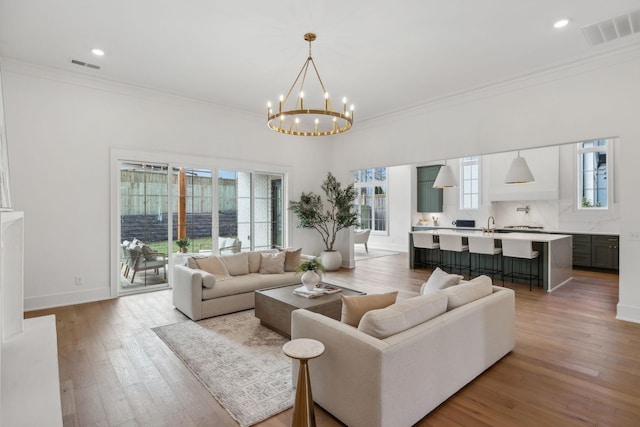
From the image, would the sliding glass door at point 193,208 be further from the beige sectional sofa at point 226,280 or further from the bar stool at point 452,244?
the bar stool at point 452,244

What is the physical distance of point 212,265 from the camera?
4.73 m

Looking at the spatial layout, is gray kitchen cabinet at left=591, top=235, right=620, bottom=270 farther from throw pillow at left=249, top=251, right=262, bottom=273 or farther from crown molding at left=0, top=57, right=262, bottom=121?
crown molding at left=0, top=57, right=262, bottom=121

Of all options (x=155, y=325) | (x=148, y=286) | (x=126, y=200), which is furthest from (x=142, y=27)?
(x=148, y=286)

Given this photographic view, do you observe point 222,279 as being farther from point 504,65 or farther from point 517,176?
point 517,176

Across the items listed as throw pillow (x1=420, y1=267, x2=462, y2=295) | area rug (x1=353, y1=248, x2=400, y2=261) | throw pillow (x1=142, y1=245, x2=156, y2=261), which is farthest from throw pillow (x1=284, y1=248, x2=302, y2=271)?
area rug (x1=353, y1=248, x2=400, y2=261)

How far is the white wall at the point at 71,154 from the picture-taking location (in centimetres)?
459

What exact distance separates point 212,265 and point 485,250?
4805mm

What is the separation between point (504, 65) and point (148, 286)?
21.5ft

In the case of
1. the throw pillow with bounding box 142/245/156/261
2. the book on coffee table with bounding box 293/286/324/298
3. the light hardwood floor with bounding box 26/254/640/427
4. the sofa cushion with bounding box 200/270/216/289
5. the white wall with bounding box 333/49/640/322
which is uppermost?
the white wall with bounding box 333/49/640/322

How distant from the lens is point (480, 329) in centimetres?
272

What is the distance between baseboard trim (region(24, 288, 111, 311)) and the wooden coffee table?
9.45 ft

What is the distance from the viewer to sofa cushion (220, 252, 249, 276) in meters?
4.96

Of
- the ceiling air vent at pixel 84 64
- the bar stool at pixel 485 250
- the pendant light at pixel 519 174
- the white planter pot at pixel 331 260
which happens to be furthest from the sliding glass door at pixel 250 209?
the pendant light at pixel 519 174

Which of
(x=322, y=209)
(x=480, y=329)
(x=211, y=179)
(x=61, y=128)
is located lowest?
(x=480, y=329)
